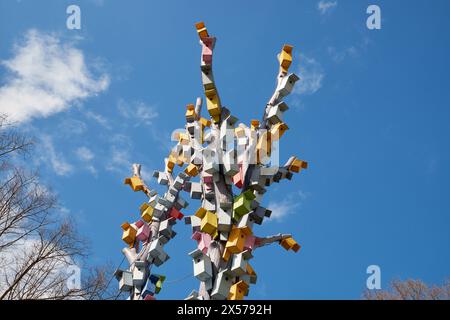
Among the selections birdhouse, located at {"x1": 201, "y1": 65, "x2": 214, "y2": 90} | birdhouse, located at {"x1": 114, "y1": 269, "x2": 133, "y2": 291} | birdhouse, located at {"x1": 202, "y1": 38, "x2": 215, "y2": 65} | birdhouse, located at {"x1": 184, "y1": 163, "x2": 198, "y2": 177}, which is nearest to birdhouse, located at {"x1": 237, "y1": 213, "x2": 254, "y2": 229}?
birdhouse, located at {"x1": 184, "y1": 163, "x2": 198, "y2": 177}

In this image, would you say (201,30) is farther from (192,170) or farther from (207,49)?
(192,170)

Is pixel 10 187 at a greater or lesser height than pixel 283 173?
greater

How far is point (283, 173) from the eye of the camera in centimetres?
611

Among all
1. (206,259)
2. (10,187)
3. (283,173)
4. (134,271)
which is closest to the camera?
(206,259)

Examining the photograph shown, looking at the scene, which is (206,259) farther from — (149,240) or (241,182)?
(149,240)

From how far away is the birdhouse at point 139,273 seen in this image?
7.15 meters

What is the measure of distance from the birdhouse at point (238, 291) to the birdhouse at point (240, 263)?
0.10 m

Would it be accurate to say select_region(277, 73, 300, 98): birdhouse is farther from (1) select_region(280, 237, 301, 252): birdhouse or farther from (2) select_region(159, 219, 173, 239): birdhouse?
(2) select_region(159, 219, 173, 239): birdhouse

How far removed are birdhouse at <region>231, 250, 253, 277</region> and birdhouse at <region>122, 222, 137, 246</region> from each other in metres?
3.15

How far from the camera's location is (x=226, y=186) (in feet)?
18.5

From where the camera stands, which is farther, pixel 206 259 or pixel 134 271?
pixel 134 271

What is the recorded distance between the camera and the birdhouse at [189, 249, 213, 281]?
5.05 m
